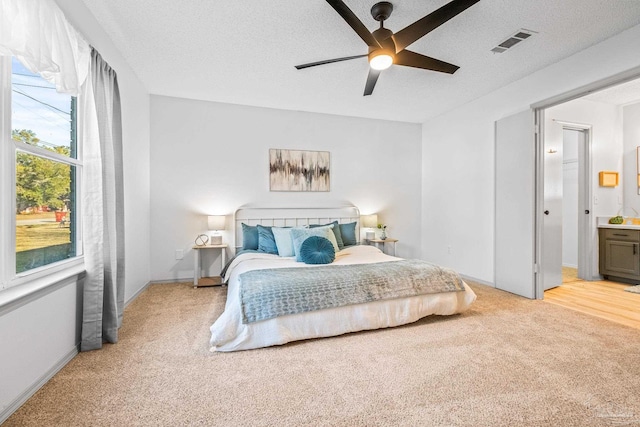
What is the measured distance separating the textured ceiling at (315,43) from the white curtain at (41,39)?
737 millimetres

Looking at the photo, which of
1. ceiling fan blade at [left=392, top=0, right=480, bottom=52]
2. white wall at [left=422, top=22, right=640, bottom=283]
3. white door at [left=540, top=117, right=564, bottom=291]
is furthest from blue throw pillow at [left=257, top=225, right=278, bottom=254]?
white door at [left=540, top=117, right=564, bottom=291]

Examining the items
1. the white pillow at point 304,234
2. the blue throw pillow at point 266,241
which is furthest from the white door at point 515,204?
the blue throw pillow at point 266,241

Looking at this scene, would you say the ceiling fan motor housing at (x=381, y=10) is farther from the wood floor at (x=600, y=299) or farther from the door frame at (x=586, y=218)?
the door frame at (x=586, y=218)

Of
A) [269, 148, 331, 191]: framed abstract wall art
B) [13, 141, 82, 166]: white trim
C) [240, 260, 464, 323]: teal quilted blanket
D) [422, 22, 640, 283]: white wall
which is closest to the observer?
[13, 141, 82, 166]: white trim

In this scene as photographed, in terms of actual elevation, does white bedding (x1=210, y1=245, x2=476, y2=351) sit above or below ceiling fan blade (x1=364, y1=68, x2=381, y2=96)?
below

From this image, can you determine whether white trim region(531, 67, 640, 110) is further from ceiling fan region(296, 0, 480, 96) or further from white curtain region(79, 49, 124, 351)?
white curtain region(79, 49, 124, 351)

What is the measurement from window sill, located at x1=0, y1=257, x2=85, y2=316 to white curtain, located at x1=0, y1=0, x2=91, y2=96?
46.5 inches

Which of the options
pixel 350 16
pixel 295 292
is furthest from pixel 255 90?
pixel 295 292

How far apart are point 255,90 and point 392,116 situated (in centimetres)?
239

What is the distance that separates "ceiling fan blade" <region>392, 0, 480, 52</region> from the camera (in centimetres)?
189

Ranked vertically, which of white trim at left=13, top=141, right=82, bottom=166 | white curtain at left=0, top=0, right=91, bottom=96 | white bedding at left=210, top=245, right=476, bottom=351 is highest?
white curtain at left=0, top=0, right=91, bottom=96

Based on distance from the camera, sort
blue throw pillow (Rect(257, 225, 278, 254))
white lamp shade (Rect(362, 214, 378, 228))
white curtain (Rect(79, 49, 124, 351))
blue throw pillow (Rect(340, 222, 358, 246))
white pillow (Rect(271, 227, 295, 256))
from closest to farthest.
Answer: white curtain (Rect(79, 49, 124, 351)), white pillow (Rect(271, 227, 295, 256)), blue throw pillow (Rect(257, 225, 278, 254)), blue throw pillow (Rect(340, 222, 358, 246)), white lamp shade (Rect(362, 214, 378, 228))

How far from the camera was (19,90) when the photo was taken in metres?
1.80

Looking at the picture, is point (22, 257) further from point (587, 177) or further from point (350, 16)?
point (587, 177)
